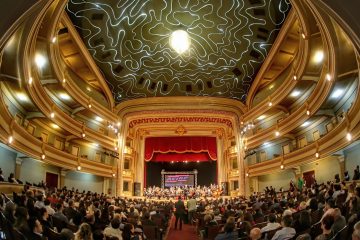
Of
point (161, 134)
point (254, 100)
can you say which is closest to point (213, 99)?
point (254, 100)

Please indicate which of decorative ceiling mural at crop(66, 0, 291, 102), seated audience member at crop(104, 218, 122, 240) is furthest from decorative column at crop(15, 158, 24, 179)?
seated audience member at crop(104, 218, 122, 240)

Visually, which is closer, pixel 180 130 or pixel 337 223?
pixel 337 223

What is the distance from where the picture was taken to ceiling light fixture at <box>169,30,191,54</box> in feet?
62.1

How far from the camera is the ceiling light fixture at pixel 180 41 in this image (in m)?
18.9

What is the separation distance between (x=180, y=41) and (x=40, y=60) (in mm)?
7641

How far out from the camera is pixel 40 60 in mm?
15141

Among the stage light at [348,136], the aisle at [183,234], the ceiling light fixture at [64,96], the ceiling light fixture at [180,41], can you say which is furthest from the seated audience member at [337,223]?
the ceiling light fixture at [64,96]

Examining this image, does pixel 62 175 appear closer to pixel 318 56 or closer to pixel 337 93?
pixel 318 56

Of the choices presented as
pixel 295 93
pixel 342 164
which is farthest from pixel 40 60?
pixel 342 164

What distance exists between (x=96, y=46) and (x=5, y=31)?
1410 centimetres

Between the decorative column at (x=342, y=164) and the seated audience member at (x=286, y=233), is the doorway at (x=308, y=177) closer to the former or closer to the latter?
the decorative column at (x=342, y=164)

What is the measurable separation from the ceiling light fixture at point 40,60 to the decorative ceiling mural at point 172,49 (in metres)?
2.74

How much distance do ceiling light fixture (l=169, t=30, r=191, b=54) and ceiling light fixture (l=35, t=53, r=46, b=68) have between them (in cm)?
712

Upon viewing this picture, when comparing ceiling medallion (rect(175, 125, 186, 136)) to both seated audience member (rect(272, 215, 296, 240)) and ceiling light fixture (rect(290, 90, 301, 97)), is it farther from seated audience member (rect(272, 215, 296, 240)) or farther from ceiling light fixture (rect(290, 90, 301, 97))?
Answer: seated audience member (rect(272, 215, 296, 240))
